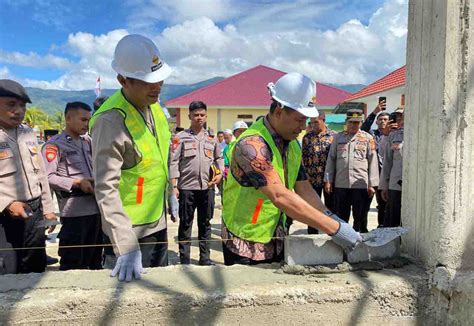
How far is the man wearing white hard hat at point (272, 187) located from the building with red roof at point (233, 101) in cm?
2292

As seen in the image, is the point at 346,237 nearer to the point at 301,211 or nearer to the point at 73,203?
the point at 301,211

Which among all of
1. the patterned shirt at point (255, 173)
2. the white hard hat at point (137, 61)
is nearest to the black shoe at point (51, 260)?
the patterned shirt at point (255, 173)

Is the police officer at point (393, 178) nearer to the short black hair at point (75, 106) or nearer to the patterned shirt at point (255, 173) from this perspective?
the patterned shirt at point (255, 173)

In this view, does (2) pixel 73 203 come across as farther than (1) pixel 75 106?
No

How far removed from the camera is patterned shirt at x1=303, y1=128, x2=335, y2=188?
543 centimetres

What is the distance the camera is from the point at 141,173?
2.05 m

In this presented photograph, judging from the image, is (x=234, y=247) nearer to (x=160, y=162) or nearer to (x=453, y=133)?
(x=160, y=162)

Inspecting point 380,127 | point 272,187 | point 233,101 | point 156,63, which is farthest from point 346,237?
point 233,101

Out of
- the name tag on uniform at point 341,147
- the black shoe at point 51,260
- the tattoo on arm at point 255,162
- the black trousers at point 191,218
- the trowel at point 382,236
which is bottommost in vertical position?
the black shoe at point 51,260

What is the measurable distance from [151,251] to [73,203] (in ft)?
4.23

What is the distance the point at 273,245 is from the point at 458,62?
4.48 ft

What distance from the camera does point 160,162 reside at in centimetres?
215

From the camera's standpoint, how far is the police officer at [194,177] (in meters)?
4.65

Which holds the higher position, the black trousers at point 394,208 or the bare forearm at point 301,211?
the bare forearm at point 301,211
